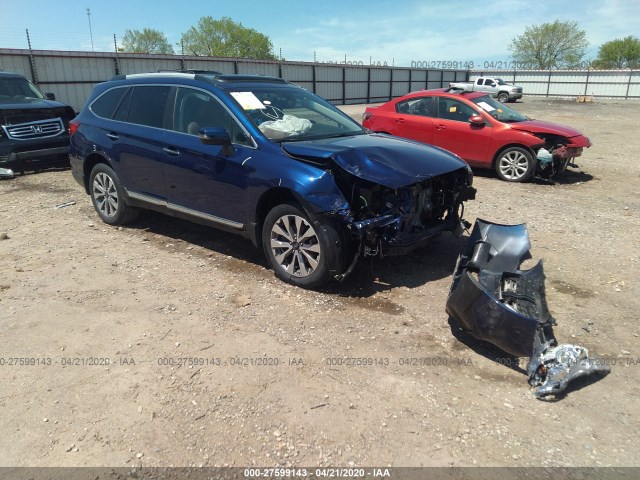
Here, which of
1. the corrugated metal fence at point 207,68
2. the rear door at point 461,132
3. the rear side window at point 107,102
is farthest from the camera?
the corrugated metal fence at point 207,68

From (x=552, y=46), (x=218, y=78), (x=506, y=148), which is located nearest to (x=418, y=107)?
(x=506, y=148)

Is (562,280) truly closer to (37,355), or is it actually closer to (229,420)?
(229,420)

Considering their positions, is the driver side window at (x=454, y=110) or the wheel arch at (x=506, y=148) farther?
the driver side window at (x=454, y=110)

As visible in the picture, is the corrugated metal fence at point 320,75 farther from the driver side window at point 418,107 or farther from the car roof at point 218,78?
the car roof at point 218,78

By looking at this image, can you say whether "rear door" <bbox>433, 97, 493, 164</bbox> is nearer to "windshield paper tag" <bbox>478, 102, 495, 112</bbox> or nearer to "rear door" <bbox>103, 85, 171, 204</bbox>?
"windshield paper tag" <bbox>478, 102, 495, 112</bbox>

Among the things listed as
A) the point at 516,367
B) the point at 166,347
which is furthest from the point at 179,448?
the point at 516,367

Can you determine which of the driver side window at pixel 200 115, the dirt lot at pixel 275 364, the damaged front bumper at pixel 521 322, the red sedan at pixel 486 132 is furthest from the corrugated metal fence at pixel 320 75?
the damaged front bumper at pixel 521 322

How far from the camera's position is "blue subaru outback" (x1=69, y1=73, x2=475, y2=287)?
13.7 feet

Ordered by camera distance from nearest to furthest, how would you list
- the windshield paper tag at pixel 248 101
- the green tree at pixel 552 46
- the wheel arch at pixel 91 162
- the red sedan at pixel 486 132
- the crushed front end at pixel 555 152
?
the windshield paper tag at pixel 248 101 → the wheel arch at pixel 91 162 → the crushed front end at pixel 555 152 → the red sedan at pixel 486 132 → the green tree at pixel 552 46

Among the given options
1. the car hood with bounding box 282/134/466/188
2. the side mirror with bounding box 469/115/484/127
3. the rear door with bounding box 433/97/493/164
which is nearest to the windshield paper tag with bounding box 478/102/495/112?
the rear door with bounding box 433/97/493/164

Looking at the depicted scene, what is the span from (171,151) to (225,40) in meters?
73.8

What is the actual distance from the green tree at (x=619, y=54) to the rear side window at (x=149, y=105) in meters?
80.0

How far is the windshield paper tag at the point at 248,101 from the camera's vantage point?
4.82 metres

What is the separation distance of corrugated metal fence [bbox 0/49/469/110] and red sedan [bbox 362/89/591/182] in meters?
14.5
